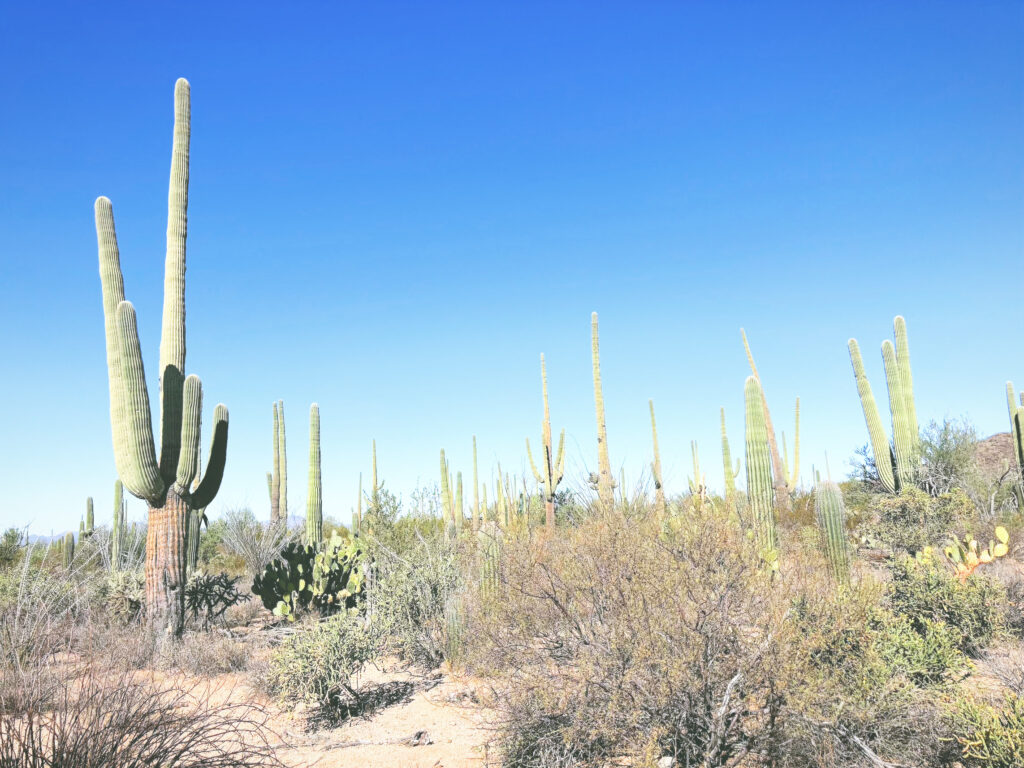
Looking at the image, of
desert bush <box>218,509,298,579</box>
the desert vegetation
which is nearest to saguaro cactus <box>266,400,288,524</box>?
desert bush <box>218,509,298,579</box>

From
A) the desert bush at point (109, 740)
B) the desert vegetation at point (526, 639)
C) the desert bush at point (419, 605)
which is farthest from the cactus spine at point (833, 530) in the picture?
the desert bush at point (109, 740)

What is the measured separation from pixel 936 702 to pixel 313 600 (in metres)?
8.31

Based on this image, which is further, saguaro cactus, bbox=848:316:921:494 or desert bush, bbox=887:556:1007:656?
saguaro cactus, bbox=848:316:921:494

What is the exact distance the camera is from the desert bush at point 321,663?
6.84 meters

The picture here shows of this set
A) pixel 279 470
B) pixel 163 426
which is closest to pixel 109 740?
pixel 163 426

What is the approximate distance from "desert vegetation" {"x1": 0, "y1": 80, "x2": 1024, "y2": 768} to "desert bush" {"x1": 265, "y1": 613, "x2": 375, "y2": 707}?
0.9 inches

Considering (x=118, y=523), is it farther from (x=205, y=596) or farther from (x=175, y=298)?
(x=175, y=298)

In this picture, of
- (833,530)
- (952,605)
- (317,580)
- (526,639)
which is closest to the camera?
(526,639)

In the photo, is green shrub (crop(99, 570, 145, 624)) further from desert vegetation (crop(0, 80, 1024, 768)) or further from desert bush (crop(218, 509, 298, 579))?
desert bush (crop(218, 509, 298, 579))

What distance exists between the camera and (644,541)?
5855mm

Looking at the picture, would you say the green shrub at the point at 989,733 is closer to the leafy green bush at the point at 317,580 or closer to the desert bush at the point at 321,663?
the desert bush at the point at 321,663

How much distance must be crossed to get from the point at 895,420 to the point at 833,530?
915 cm

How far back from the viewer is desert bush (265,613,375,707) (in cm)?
684

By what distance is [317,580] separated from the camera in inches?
425
